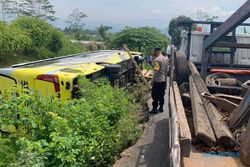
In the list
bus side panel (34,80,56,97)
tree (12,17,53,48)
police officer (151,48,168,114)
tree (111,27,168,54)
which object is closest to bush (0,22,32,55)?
tree (12,17,53,48)

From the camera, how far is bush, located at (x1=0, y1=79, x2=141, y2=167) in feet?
11.4

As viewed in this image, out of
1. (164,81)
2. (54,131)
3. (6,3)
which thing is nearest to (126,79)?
(164,81)

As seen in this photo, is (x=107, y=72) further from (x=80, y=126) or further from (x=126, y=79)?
(x=80, y=126)

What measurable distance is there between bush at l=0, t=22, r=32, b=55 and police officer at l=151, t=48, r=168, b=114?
14.4 metres

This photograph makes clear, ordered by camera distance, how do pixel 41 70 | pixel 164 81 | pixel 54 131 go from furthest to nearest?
pixel 164 81
pixel 41 70
pixel 54 131

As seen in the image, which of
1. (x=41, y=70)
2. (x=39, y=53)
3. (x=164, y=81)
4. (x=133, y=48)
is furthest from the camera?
(x=133, y=48)

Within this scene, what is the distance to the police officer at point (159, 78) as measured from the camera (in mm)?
9320

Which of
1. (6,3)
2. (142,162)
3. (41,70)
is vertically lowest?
(142,162)

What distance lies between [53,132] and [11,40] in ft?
63.6

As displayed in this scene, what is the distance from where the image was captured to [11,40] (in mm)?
22281

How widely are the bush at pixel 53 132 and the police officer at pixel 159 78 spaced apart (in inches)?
151

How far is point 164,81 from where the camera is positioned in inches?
373

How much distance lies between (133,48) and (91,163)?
25912 mm

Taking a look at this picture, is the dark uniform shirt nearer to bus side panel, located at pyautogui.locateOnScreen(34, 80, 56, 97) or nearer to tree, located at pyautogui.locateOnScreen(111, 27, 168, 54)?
bus side panel, located at pyautogui.locateOnScreen(34, 80, 56, 97)
